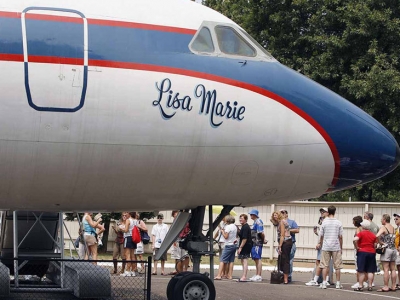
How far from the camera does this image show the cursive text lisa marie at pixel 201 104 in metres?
10.5

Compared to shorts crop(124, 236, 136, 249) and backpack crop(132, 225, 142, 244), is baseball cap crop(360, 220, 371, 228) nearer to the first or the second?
backpack crop(132, 225, 142, 244)

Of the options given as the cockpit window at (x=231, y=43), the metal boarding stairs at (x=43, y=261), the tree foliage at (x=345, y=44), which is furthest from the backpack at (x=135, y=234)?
the tree foliage at (x=345, y=44)

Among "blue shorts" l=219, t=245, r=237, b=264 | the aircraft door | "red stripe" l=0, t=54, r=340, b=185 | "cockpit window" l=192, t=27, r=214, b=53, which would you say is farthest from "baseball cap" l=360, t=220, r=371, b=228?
the aircraft door

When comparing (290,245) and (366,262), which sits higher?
(290,245)

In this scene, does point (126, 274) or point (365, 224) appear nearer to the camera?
point (365, 224)

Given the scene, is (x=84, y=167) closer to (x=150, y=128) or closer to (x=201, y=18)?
(x=150, y=128)

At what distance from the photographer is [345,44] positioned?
104 ft

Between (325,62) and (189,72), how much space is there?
22.1 m

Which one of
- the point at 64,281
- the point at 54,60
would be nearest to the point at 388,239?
the point at 64,281

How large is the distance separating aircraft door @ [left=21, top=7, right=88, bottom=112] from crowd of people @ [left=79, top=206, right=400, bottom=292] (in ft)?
27.3

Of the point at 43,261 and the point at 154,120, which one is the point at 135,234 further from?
the point at 154,120

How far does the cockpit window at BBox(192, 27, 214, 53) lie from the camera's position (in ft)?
36.1

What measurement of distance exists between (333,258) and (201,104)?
9040 mm

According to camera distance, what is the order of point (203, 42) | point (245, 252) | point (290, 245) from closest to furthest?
point (203, 42) < point (290, 245) < point (245, 252)
